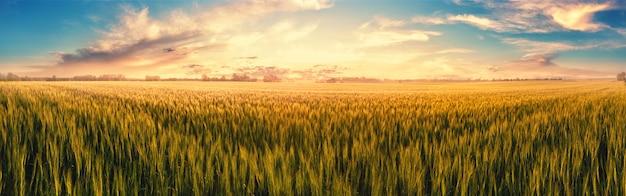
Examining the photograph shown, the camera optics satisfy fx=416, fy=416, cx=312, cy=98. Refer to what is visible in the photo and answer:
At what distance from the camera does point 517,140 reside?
10.9 feet

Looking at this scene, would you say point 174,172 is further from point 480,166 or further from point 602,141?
point 602,141

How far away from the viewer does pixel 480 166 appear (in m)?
2.36

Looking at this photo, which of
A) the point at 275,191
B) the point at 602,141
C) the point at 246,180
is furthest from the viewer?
the point at 602,141

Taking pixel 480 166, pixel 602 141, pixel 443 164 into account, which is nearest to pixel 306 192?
pixel 443 164

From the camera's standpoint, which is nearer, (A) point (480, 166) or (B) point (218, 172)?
(B) point (218, 172)

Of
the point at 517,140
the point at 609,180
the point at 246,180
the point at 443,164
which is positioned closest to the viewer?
the point at 609,180

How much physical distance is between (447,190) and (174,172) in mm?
1433

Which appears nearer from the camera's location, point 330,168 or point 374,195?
point 374,195

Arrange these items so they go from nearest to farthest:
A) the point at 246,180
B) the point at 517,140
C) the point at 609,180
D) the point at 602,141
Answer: the point at 609,180, the point at 246,180, the point at 517,140, the point at 602,141

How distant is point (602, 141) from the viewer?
12.4ft

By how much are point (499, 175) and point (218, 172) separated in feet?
5.16

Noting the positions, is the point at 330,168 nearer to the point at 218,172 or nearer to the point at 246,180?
the point at 246,180

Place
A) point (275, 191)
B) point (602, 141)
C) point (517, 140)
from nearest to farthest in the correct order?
1. point (275, 191)
2. point (517, 140)
3. point (602, 141)

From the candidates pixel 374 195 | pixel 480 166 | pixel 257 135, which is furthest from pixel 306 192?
pixel 257 135
